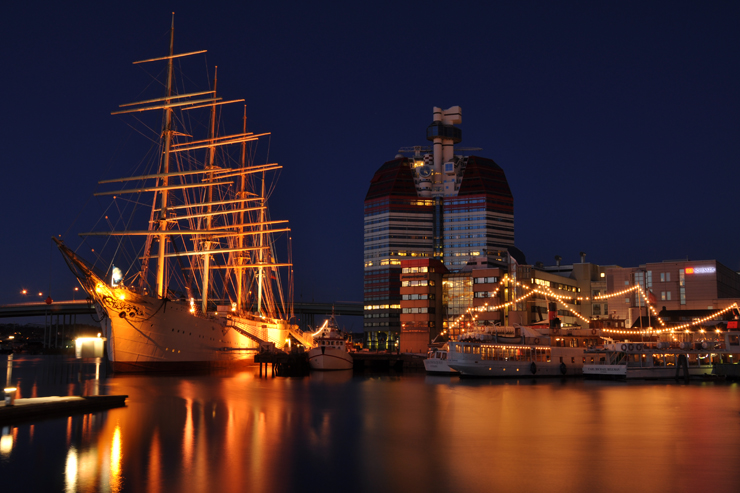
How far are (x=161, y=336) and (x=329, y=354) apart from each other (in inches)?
1032

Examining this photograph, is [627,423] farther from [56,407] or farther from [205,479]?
[56,407]

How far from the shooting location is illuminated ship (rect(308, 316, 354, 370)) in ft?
294

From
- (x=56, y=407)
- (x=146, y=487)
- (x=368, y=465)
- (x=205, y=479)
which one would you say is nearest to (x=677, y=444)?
(x=368, y=465)

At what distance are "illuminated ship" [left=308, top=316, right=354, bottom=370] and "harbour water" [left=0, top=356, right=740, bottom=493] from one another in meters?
47.9

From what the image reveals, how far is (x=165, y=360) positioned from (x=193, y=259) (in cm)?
3452

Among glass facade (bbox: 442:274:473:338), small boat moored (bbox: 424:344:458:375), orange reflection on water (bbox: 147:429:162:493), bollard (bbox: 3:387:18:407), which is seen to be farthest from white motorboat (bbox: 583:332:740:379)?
bollard (bbox: 3:387:18:407)

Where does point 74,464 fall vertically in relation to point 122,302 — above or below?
below

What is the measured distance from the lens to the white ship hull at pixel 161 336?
66.4 meters

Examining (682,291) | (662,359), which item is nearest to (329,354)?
(662,359)

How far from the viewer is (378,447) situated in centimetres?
2411

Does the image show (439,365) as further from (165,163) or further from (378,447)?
(378,447)

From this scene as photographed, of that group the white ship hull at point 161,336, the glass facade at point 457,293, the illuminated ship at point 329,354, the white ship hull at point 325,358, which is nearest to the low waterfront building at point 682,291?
the glass facade at point 457,293

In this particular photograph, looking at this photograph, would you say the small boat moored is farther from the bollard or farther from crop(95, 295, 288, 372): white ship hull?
the bollard

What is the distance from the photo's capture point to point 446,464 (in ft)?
67.9
